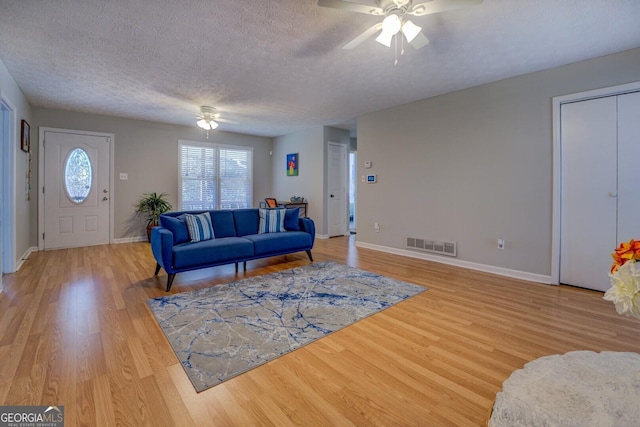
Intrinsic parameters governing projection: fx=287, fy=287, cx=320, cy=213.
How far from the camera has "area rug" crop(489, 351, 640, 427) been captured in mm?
693

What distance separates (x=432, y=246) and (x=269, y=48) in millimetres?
3458

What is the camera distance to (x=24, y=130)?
416 centimetres

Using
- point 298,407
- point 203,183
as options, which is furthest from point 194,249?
point 203,183

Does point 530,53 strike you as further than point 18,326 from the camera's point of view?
Yes

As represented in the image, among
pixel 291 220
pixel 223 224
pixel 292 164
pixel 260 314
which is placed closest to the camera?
pixel 260 314

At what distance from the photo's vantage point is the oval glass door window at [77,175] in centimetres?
514

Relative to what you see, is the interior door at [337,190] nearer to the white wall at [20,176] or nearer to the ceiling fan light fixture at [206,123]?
the ceiling fan light fixture at [206,123]

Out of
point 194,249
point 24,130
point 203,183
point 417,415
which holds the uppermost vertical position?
point 24,130

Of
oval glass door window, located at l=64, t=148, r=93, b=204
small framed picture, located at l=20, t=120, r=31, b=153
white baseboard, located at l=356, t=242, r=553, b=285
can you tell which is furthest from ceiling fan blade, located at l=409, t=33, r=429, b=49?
oval glass door window, located at l=64, t=148, r=93, b=204

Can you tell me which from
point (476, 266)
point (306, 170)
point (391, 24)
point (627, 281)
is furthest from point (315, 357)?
point (306, 170)

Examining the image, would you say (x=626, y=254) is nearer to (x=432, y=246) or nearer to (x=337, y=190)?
(x=432, y=246)

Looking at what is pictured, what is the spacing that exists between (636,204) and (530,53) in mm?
1841

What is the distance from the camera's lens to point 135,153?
578 centimetres

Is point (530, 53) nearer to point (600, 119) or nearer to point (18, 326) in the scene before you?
point (600, 119)
